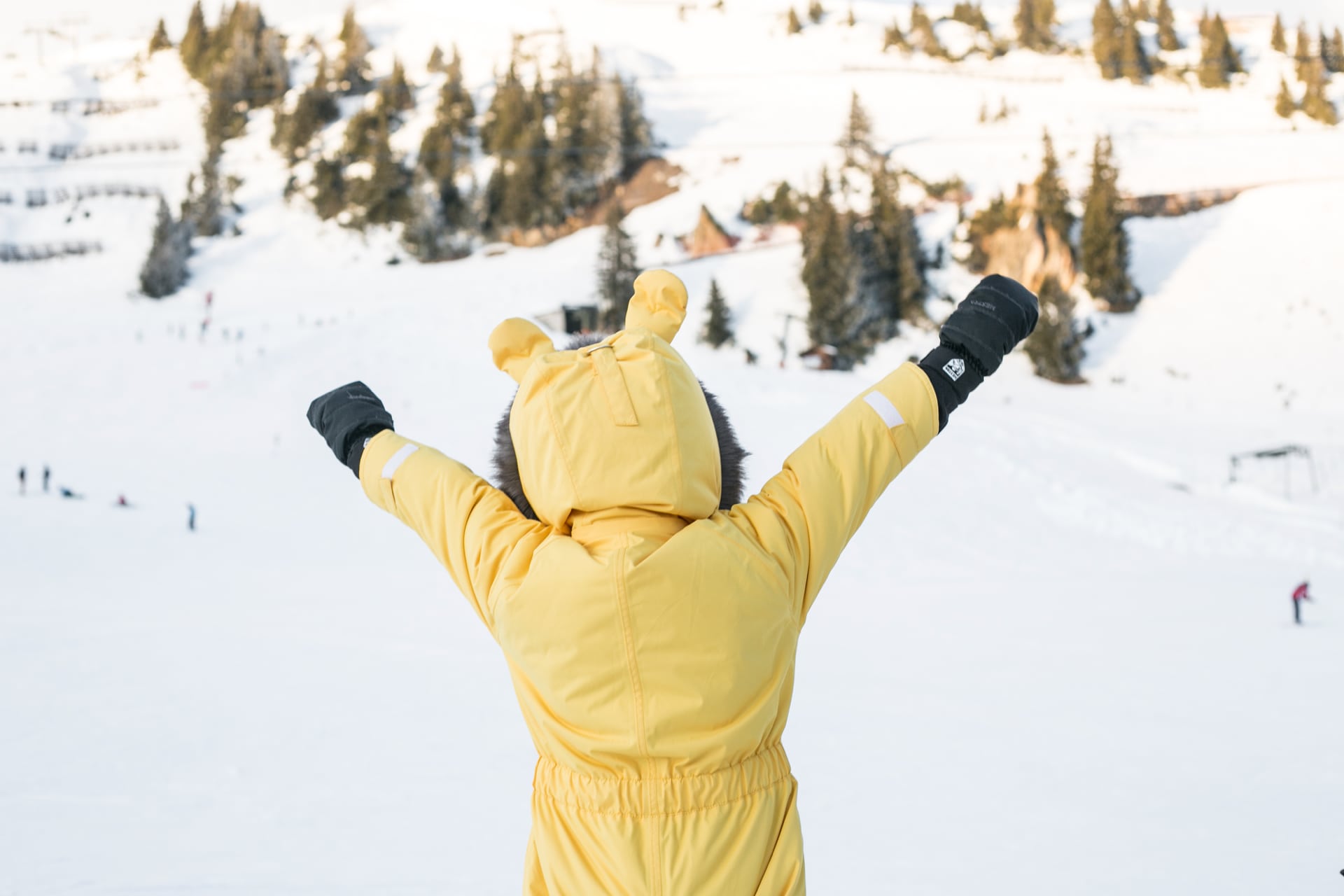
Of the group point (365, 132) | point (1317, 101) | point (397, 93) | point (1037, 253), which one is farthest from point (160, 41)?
point (1317, 101)

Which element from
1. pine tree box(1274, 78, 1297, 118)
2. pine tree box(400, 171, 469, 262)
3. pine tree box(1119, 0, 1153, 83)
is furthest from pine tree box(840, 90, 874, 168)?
pine tree box(1119, 0, 1153, 83)

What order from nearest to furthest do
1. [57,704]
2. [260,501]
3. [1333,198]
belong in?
1. [57,704]
2. [260,501]
3. [1333,198]

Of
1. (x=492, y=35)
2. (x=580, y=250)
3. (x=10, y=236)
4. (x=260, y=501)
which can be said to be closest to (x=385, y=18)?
(x=492, y=35)

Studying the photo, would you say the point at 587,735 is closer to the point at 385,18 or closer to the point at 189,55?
the point at 189,55

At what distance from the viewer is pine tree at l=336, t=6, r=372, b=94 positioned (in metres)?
55.7

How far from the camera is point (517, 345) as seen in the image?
1.50m

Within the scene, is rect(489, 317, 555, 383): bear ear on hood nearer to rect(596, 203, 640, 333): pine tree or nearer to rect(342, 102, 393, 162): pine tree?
rect(596, 203, 640, 333): pine tree

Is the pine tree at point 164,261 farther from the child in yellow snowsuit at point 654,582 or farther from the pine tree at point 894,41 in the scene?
the pine tree at point 894,41

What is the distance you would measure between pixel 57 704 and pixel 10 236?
4392 centimetres

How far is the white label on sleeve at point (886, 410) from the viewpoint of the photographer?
4.78ft

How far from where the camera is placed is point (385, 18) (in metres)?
69.4

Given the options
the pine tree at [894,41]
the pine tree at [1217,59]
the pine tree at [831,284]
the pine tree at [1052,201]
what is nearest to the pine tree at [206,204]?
the pine tree at [831,284]

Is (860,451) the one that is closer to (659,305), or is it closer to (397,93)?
(659,305)

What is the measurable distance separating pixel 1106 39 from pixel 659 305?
6342 centimetres
